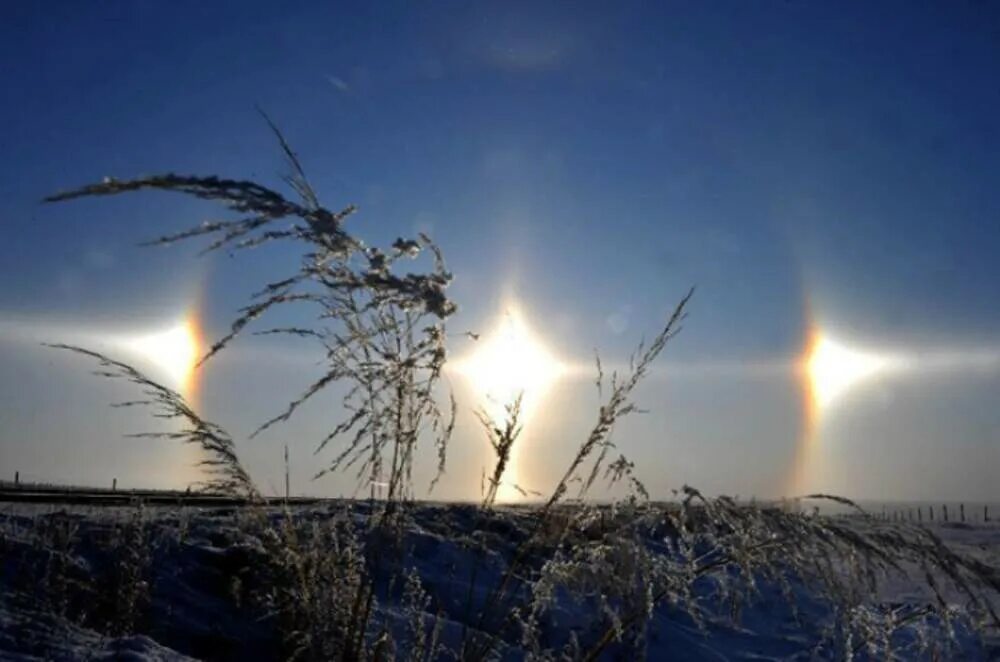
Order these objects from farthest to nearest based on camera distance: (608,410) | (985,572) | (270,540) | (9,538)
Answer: (9,538)
(270,540)
(608,410)
(985,572)

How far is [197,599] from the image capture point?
6121 millimetres

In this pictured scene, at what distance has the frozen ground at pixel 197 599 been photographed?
3576 mm

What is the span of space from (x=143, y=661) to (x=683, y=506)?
236 centimetres

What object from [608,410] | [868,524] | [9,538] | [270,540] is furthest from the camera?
[9,538]

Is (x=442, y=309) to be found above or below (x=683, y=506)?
above

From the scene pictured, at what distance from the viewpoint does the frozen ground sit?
3576mm

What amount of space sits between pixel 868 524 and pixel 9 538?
5872mm

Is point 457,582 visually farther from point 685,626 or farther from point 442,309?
point 442,309

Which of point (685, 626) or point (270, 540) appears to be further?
point (685, 626)

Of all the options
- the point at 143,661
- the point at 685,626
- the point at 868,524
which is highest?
the point at 868,524

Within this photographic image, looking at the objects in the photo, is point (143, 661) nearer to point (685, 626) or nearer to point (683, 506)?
point (683, 506)


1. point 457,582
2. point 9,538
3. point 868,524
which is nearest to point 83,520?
point 9,538

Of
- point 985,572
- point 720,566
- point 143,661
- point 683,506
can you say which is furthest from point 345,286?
point 143,661

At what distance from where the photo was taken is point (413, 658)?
8.87 feet
